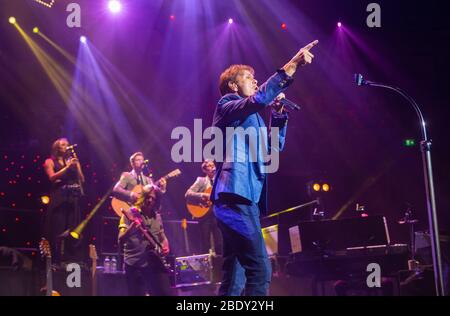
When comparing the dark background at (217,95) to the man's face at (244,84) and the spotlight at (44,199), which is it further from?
the man's face at (244,84)

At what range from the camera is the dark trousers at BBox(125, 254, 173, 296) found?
23.7ft

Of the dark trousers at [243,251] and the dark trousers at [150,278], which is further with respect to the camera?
the dark trousers at [150,278]

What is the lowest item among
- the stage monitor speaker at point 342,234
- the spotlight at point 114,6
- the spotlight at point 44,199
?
the stage monitor speaker at point 342,234

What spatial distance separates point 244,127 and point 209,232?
5.99 meters

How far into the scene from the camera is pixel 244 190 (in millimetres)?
3553

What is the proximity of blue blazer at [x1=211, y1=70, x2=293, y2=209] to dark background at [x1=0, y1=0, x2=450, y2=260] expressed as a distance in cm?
681

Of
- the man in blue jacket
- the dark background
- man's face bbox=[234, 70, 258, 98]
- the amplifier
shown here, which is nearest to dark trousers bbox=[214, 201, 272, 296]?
the man in blue jacket

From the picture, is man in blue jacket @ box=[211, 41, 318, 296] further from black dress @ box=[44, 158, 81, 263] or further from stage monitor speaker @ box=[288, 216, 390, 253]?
black dress @ box=[44, 158, 81, 263]

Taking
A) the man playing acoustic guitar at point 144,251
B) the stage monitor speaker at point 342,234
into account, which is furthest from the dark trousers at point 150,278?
the stage monitor speaker at point 342,234

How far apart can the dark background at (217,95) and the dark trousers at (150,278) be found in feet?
9.85

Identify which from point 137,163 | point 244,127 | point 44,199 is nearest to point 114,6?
point 137,163

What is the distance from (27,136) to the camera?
1066 cm

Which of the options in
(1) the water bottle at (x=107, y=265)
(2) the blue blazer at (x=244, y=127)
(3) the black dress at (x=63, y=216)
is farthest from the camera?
(1) the water bottle at (x=107, y=265)

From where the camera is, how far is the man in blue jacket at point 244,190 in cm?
338
